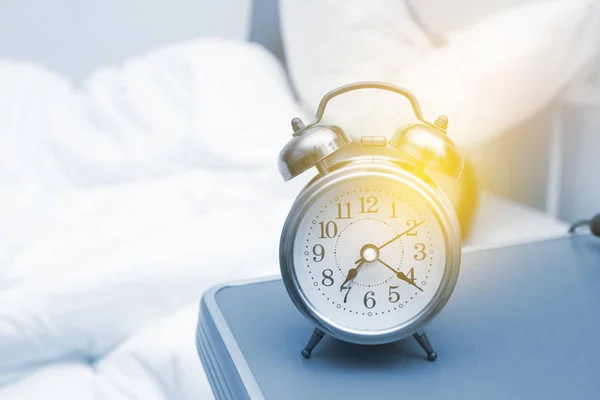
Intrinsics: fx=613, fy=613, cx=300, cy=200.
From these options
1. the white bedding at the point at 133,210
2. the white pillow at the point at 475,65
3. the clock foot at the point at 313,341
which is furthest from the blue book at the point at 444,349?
the white pillow at the point at 475,65

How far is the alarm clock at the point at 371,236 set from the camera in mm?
513

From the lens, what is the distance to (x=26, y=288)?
2.73ft

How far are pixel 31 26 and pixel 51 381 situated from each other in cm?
161

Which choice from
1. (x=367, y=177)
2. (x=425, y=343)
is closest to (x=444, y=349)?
(x=425, y=343)

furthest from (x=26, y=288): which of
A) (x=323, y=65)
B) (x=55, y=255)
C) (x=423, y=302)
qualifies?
(x=323, y=65)

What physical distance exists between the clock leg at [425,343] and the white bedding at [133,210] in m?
0.30

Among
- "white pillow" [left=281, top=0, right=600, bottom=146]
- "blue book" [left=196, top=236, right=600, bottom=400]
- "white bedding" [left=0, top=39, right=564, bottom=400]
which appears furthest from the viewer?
"white pillow" [left=281, top=0, right=600, bottom=146]

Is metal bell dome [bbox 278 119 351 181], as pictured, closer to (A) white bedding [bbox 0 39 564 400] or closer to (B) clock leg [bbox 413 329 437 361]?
(B) clock leg [bbox 413 329 437 361]

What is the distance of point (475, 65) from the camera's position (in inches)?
41.4

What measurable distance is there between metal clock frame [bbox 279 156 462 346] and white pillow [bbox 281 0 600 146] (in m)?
0.58

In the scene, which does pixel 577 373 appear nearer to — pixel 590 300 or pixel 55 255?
pixel 590 300

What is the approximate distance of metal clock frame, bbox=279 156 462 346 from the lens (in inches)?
20.2

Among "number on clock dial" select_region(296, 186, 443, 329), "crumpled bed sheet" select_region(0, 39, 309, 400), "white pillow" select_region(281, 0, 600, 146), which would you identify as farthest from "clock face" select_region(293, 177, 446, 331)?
"white pillow" select_region(281, 0, 600, 146)

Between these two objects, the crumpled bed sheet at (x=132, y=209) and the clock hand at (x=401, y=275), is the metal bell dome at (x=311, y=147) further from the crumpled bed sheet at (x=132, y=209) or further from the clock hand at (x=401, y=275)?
the crumpled bed sheet at (x=132, y=209)
